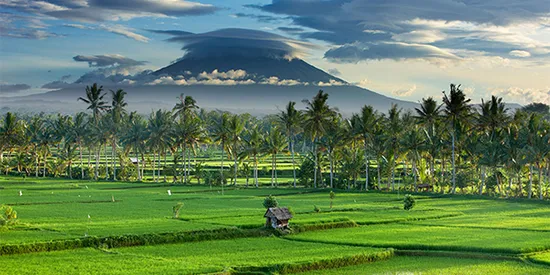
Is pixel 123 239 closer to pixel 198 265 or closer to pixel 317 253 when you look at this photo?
pixel 198 265

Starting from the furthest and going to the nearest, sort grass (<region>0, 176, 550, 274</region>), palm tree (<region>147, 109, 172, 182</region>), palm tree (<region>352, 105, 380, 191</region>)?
palm tree (<region>147, 109, 172, 182</region>) < palm tree (<region>352, 105, 380, 191</region>) < grass (<region>0, 176, 550, 274</region>)

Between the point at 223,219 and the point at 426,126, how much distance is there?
36.3 metres

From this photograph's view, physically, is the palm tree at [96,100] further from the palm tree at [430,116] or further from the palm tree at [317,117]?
the palm tree at [430,116]

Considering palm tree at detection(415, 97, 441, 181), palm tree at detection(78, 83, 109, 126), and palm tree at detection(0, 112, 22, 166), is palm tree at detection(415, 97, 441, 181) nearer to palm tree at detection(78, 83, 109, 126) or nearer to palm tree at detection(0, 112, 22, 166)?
palm tree at detection(78, 83, 109, 126)

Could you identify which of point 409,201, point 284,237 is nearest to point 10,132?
point 409,201

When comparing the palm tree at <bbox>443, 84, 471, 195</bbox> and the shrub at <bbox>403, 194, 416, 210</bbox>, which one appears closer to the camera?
the shrub at <bbox>403, 194, 416, 210</bbox>

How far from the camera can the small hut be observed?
1244 inches

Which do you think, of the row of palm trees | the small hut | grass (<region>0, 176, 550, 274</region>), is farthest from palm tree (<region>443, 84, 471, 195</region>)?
the small hut

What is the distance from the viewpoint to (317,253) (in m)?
26.5

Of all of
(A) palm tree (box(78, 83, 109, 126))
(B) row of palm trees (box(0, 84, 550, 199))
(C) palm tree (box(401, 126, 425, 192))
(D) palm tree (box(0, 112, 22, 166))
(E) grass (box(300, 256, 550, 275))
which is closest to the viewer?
(E) grass (box(300, 256, 550, 275))

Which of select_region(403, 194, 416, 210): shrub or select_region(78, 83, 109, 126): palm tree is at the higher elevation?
select_region(78, 83, 109, 126): palm tree

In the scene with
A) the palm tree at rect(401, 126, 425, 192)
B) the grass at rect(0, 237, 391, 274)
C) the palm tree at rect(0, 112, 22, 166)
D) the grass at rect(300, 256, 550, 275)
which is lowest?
the grass at rect(300, 256, 550, 275)

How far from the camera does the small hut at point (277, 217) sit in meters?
31.6

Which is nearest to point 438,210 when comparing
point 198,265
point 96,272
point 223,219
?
point 223,219
